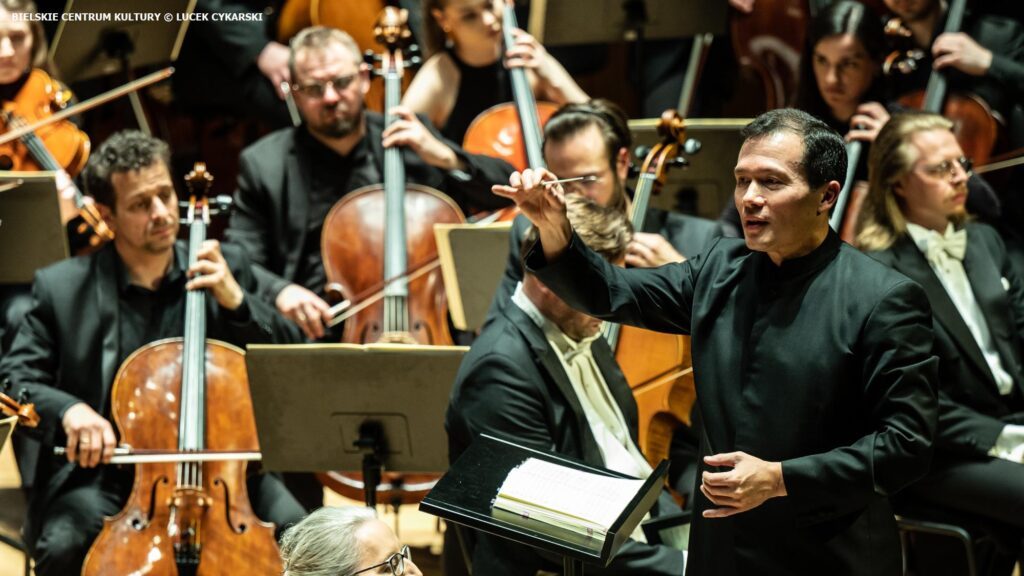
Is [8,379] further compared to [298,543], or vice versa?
[8,379]

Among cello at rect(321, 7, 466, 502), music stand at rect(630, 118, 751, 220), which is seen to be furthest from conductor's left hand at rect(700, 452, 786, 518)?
music stand at rect(630, 118, 751, 220)

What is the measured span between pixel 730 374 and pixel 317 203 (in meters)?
2.08

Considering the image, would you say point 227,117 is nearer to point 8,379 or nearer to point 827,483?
point 8,379

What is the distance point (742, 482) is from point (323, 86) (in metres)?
2.29

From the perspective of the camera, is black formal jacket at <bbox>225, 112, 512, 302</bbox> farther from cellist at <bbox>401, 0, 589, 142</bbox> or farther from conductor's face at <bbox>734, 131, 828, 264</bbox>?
conductor's face at <bbox>734, 131, 828, 264</bbox>

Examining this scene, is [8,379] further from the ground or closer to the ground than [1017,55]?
closer to the ground

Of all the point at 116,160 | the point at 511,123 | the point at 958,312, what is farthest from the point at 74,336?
the point at 958,312

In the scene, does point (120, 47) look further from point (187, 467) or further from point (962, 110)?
point (962, 110)

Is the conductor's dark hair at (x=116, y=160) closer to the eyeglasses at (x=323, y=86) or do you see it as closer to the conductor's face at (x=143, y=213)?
the conductor's face at (x=143, y=213)

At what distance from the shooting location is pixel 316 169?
377 cm

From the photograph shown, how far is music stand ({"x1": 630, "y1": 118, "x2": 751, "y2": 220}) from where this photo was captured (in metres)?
3.38

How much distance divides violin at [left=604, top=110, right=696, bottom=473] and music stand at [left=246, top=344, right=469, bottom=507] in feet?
1.36

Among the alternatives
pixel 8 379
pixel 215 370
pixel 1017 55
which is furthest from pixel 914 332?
pixel 1017 55

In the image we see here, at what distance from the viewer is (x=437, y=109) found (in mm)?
3977
